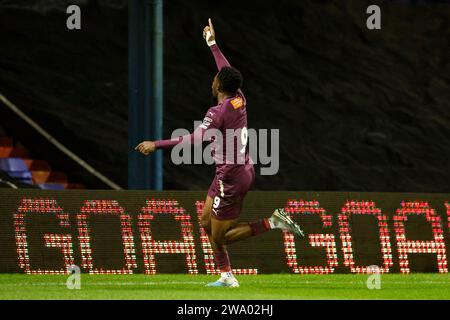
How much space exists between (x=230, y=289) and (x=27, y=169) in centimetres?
1211

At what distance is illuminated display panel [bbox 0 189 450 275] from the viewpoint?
15.2 m

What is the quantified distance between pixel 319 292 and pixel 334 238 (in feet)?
10.6

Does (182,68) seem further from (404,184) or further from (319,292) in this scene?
(319,292)

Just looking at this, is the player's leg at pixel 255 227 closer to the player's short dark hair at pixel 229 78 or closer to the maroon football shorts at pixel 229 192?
the maroon football shorts at pixel 229 192

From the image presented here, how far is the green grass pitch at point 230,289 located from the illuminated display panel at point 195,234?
32 cm

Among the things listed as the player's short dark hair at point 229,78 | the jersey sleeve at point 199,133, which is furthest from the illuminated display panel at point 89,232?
the player's short dark hair at point 229,78

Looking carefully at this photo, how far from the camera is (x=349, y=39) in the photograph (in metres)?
31.2

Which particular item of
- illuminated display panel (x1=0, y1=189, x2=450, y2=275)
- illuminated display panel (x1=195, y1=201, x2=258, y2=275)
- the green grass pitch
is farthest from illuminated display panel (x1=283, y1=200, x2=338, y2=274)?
illuminated display panel (x1=195, y1=201, x2=258, y2=275)

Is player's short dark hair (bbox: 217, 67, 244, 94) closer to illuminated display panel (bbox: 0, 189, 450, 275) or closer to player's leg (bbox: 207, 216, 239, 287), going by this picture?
player's leg (bbox: 207, 216, 239, 287)

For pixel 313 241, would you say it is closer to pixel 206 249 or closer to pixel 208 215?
pixel 206 249

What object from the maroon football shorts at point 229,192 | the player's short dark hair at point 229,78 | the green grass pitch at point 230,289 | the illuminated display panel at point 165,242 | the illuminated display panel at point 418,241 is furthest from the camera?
the illuminated display panel at point 418,241

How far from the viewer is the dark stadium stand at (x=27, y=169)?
78.7 feet

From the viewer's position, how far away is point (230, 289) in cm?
1279

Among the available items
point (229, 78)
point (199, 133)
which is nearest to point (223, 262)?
point (199, 133)
